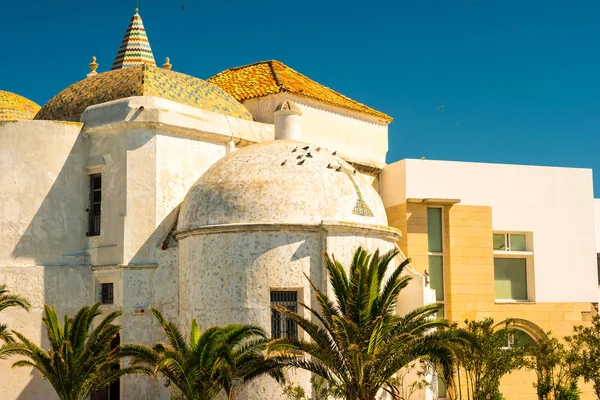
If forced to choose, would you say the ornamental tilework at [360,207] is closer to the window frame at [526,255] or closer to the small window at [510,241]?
the window frame at [526,255]

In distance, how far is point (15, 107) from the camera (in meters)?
28.5

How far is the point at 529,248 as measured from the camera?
29156 mm

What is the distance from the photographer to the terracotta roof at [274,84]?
90.4 feet

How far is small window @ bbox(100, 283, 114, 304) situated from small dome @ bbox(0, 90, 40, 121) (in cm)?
861

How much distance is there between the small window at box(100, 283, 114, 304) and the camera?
71.9 ft

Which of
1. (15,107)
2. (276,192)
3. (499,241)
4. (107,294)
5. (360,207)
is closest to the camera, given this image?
(276,192)

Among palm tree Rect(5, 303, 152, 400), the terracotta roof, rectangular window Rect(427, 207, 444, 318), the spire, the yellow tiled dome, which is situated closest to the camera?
palm tree Rect(5, 303, 152, 400)

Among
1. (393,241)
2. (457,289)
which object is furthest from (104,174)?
(457,289)

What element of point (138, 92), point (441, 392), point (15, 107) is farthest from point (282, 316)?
point (15, 107)

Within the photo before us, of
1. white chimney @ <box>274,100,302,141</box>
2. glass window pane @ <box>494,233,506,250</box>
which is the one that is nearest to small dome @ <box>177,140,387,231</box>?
white chimney @ <box>274,100,302,141</box>

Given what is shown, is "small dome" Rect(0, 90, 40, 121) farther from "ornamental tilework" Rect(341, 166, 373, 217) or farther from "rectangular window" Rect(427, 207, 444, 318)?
"rectangular window" Rect(427, 207, 444, 318)

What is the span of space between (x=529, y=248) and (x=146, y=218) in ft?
44.5

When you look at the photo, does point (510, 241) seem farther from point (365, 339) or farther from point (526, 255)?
point (365, 339)

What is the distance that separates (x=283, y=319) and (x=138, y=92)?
7.12 meters
